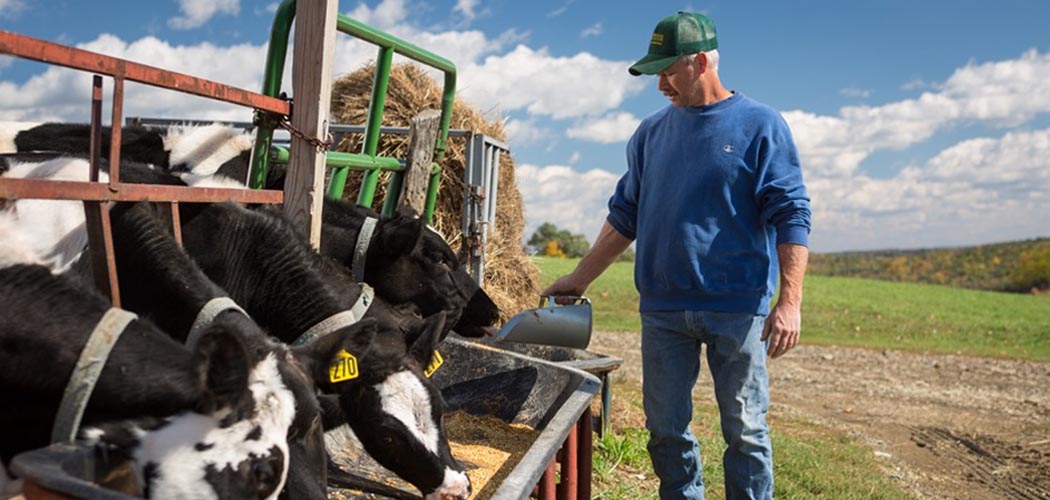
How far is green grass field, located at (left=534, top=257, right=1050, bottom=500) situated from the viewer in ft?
21.0

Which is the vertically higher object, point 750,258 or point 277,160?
point 277,160

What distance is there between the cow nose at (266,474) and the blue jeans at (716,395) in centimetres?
225

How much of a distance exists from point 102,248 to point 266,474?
111 cm

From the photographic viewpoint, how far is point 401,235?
5.18m

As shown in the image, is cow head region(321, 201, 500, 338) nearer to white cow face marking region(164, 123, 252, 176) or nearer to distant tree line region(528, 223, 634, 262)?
white cow face marking region(164, 123, 252, 176)

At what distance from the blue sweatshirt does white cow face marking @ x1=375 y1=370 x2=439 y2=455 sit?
1.19 meters

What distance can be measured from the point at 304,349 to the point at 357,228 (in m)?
2.43

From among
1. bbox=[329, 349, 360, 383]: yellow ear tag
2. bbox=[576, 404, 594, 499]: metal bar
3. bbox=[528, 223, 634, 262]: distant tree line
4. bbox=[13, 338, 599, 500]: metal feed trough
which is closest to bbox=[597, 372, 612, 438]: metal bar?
bbox=[13, 338, 599, 500]: metal feed trough

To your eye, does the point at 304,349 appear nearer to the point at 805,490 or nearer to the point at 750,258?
the point at 750,258

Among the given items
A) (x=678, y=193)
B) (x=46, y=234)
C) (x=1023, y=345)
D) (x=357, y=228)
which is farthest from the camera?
(x=1023, y=345)

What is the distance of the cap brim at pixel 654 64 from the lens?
4.09 metres

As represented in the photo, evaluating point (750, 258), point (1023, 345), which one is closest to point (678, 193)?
point (750, 258)

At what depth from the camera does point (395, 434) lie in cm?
358

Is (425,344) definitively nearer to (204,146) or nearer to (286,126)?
(286,126)
